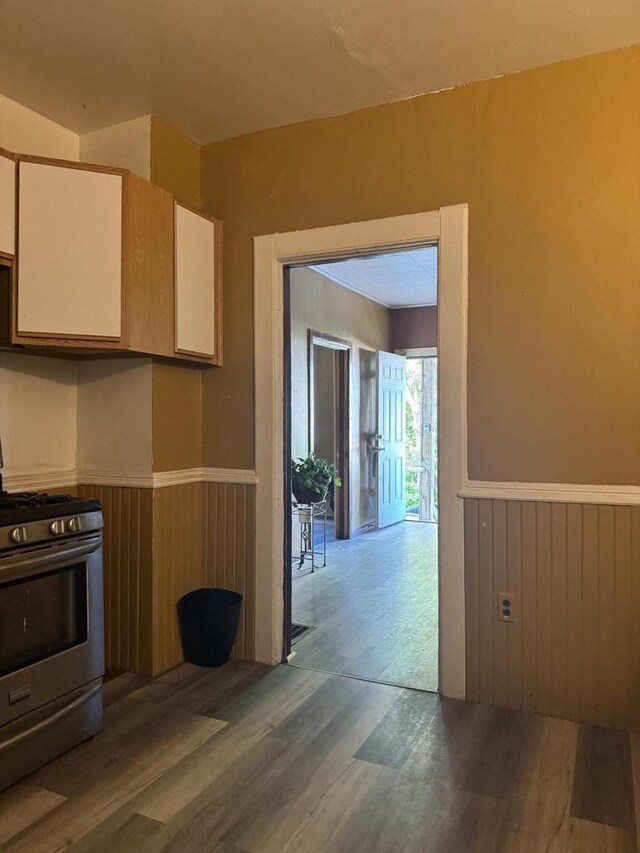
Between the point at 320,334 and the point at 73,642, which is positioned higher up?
the point at 320,334

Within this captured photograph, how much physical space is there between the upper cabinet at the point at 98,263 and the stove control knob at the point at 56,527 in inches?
28.4

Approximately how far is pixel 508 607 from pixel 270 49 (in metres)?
2.42

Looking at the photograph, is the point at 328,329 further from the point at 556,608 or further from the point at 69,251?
the point at 556,608

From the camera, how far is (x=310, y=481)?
5.02m

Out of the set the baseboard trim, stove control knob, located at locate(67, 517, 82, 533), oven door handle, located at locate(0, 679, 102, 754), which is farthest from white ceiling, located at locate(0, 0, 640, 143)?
oven door handle, located at locate(0, 679, 102, 754)

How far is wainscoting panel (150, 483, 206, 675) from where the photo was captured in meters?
2.83

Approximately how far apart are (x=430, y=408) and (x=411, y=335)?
96cm

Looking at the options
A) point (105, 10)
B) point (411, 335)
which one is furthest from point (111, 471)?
point (411, 335)

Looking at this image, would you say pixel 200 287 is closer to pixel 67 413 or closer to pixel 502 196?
pixel 67 413

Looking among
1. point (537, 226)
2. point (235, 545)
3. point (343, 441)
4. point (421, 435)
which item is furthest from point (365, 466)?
point (537, 226)

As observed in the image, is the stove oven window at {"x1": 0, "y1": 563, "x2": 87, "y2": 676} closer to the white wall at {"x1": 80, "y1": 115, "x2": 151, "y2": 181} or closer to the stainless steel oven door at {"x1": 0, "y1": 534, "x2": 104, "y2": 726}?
the stainless steel oven door at {"x1": 0, "y1": 534, "x2": 104, "y2": 726}

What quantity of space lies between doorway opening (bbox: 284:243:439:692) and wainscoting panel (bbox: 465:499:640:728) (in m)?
0.41

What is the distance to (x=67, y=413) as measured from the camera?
2.96 metres

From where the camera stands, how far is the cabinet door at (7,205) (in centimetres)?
224
